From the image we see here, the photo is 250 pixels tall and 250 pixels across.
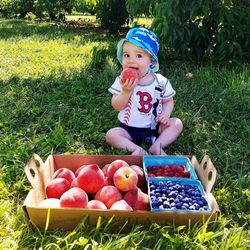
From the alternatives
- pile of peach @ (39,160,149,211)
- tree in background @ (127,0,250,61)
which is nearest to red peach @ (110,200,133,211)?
pile of peach @ (39,160,149,211)

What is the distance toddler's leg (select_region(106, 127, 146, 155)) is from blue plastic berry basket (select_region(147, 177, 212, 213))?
59cm

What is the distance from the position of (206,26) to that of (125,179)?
11.6ft

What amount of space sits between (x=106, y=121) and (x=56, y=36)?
5361 mm

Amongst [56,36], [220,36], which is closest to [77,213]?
[220,36]

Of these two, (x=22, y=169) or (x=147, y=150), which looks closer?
(x=22, y=169)

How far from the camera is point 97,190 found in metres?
2.22

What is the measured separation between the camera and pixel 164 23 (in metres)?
4.72

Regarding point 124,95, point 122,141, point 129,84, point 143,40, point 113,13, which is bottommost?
point 113,13

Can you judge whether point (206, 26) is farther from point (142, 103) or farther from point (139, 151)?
point (139, 151)

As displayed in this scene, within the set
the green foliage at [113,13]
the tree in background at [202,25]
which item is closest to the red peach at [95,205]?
the tree in background at [202,25]

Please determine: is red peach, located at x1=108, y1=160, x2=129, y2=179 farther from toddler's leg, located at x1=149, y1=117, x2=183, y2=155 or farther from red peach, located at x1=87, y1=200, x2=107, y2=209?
toddler's leg, located at x1=149, y1=117, x2=183, y2=155

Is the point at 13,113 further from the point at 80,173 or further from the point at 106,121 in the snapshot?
the point at 80,173

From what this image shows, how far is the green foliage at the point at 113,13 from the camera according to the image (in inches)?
353

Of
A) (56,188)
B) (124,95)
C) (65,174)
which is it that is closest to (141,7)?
(124,95)
